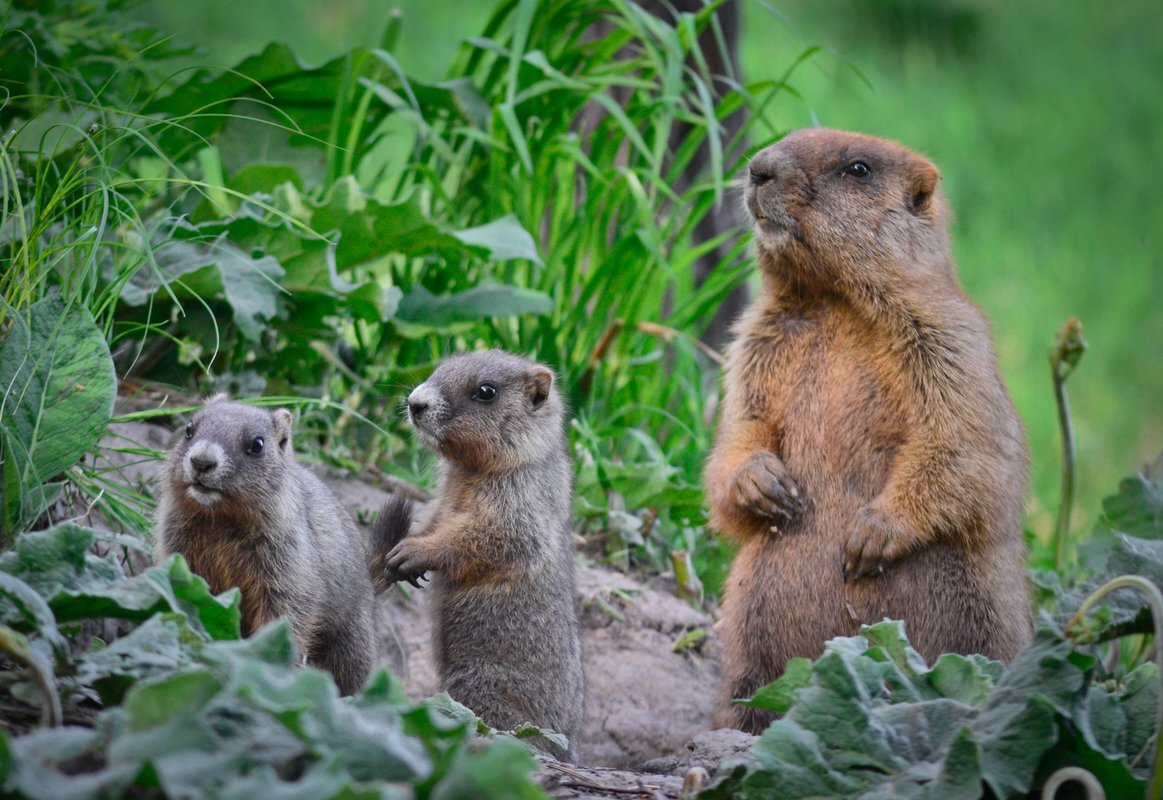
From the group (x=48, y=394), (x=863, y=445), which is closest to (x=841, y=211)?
(x=863, y=445)

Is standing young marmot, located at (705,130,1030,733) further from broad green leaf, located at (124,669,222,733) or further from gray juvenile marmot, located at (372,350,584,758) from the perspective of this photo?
broad green leaf, located at (124,669,222,733)

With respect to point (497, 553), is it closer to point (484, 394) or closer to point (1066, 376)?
point (484, 394)

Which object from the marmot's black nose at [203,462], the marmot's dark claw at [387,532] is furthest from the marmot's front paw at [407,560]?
the marmot's black nose at [203,462]

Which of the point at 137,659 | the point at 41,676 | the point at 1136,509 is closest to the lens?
the point at 41,676

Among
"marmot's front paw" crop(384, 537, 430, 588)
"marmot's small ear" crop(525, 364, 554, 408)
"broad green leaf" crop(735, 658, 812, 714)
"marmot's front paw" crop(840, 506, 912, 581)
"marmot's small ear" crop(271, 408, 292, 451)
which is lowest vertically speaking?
"marmot's front paw" crop(384, 537, 430, 588)

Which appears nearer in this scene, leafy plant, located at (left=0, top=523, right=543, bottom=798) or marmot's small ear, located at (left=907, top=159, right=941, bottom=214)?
leafy plant, located at (left=0, top=523, right=543, bottom=798)

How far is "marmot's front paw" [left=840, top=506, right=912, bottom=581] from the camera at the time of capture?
11.4ft

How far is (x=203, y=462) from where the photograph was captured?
3.33m

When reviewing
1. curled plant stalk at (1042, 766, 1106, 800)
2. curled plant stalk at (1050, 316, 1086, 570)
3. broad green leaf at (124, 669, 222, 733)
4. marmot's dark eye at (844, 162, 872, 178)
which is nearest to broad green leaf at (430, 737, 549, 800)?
broad green leaf at (124, 669, 222, 733)

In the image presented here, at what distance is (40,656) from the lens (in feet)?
7.13

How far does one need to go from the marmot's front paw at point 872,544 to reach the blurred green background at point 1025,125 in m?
3.90

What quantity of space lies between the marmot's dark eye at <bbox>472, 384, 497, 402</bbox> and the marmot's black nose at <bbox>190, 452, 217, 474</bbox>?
88 centimetres

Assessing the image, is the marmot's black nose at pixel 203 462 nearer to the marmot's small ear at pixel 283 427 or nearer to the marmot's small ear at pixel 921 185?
the marmot's small ear at pixel 283 427

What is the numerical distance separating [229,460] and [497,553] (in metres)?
0.90
